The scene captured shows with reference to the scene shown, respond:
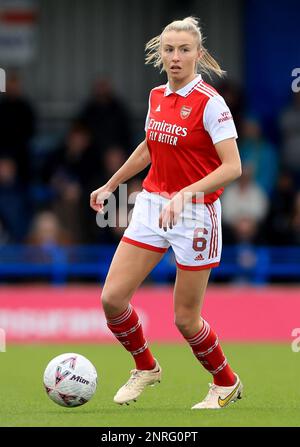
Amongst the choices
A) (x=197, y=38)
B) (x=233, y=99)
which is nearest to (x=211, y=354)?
(x=197, y=38)

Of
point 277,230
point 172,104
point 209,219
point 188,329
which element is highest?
point 172,104

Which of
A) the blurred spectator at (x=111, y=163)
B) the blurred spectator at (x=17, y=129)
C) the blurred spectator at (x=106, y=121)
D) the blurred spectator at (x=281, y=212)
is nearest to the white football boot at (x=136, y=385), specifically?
the blurred spectator at (x=281, y=212)

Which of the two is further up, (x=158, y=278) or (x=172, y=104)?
(x=172, y=104)

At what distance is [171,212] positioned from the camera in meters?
7.50

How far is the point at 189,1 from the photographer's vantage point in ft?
60.0

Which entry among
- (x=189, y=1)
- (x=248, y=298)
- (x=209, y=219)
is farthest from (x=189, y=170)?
(x=189, y=1)

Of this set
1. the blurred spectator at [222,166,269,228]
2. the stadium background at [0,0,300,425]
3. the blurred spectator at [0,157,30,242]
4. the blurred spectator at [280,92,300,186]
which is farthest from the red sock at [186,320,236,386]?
the blurred spectator at [280,92,300,186]

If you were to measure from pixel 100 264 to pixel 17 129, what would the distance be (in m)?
2.48

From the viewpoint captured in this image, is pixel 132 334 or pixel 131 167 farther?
pixel 131 167

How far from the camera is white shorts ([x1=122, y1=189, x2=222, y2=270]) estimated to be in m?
8.05

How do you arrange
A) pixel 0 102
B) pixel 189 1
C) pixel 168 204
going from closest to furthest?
pixel 168 204, pixel 0 102, pixel 189 1

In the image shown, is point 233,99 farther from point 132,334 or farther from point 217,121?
point 217,121

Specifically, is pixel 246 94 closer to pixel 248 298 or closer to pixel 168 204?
pixel 248 298

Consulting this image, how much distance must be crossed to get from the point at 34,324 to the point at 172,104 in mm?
7088
